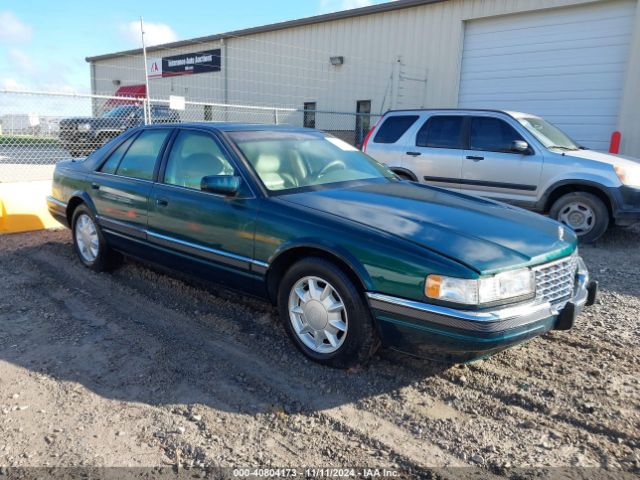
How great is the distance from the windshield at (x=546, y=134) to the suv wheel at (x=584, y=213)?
31.1 inches

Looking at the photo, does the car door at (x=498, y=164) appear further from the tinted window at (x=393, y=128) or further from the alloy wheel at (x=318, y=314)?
the alloy wheel at (x=318, y=314)

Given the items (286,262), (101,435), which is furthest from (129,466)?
(286,262)

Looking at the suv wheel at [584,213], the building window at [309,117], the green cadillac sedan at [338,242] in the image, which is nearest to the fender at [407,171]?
the suv wheel at [584,213]

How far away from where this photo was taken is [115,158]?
16.5 ft

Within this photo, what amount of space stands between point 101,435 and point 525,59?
45.0 ft

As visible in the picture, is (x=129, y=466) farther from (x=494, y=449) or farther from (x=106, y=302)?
(x=106, y=302)

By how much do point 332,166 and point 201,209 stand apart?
44.2 inches

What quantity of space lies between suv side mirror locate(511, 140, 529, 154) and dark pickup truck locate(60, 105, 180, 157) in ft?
33.5

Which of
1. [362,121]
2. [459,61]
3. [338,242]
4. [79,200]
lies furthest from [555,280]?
[362,121]

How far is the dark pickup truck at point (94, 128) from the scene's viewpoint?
14445 mm

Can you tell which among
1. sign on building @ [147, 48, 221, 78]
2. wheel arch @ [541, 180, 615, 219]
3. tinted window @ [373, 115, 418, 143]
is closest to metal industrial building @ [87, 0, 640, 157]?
sign on building @ [147, 48, 221, 78]

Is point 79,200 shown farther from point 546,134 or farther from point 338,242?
point 546,134

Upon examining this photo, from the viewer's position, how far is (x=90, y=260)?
5.34 m

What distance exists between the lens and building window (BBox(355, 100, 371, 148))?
1738 cm
